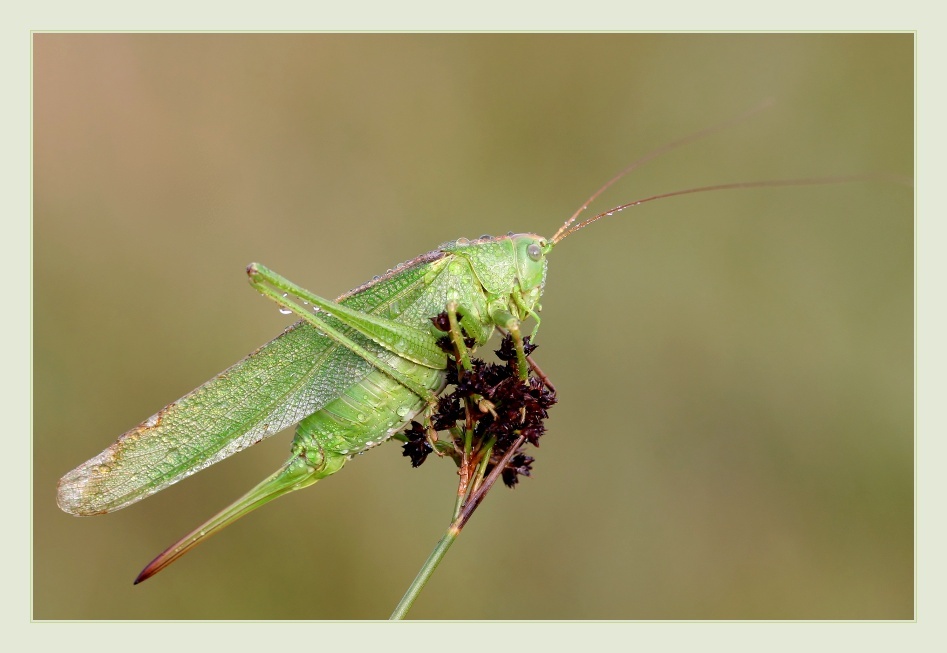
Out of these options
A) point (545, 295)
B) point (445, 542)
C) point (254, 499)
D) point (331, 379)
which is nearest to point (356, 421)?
point (331, 379)

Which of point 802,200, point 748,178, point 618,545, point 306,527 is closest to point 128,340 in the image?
point 306,527

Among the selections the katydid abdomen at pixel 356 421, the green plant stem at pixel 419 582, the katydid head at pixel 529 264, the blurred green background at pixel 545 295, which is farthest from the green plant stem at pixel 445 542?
the blurred green background at pixel 545 295

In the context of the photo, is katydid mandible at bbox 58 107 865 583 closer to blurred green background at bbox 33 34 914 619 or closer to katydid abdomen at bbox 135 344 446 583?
katydid abdomen at bbox 135 344 446 583

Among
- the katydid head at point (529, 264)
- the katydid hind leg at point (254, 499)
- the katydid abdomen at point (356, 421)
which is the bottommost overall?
the katydid hind leg at point (254, 499)

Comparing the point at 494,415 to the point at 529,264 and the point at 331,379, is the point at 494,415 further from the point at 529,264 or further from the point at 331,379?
the point at 529,264

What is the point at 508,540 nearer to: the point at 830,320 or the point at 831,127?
the point at 830,320

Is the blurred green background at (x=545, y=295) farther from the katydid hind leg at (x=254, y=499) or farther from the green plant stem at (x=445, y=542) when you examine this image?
the green plant stem at (x=445, y=542)

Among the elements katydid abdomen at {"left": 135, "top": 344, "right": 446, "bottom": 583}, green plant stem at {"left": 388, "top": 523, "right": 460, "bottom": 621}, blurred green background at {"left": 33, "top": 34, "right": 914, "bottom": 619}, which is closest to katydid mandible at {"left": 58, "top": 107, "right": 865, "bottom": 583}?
katydid abdomen at {"left": 135, "top": 344, "right": 446, "bottom": 583}
